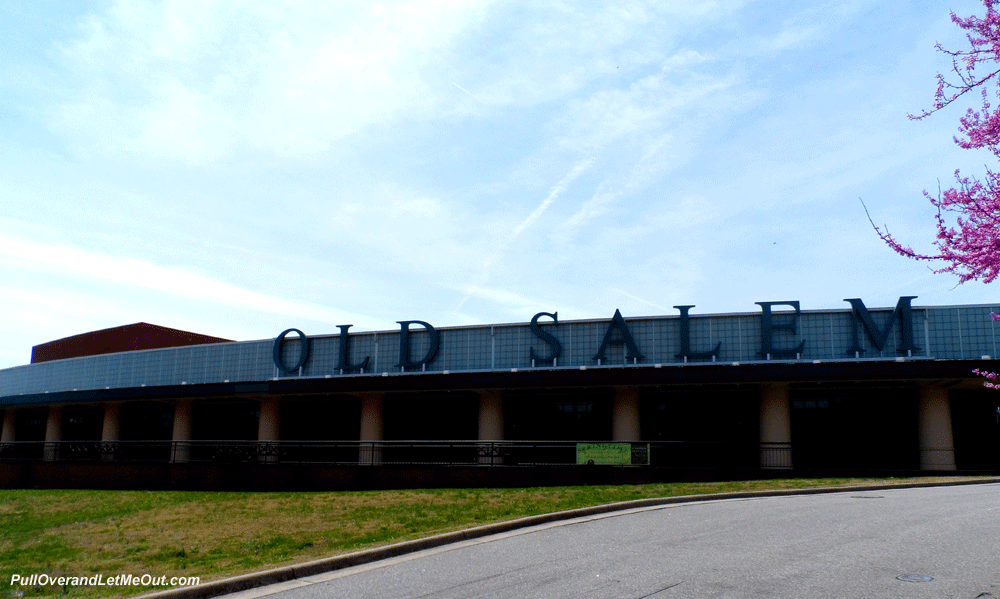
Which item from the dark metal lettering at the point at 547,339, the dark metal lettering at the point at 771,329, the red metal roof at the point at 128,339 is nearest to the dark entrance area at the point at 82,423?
the red metal roof at the point at 128,339

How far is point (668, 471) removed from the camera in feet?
85.9

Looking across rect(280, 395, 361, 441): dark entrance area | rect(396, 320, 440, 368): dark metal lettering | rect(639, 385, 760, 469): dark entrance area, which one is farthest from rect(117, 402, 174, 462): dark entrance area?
rect(639, 385, 760, 469): dark entrance area

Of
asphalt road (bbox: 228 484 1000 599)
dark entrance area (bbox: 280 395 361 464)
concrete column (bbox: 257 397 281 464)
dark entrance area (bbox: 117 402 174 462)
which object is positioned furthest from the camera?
dark entrance area (bbox: 117 402 174 462)

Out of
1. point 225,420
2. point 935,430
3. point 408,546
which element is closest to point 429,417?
point 225,420

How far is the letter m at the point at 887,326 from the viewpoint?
29.3 meters

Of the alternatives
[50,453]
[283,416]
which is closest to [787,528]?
[283,416]

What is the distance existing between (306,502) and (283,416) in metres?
21.6

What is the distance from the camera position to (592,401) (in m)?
35.6

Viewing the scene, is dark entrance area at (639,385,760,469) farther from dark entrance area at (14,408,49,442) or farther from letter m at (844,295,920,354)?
dark entrance area at (14,408,49,442)

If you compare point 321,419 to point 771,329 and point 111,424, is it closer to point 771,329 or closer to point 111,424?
point 111,424

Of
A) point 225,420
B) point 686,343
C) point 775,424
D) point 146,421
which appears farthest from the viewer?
point 146,421

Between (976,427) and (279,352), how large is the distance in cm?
3137

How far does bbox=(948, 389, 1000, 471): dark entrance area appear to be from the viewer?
31.8 metres

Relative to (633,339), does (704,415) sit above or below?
below
